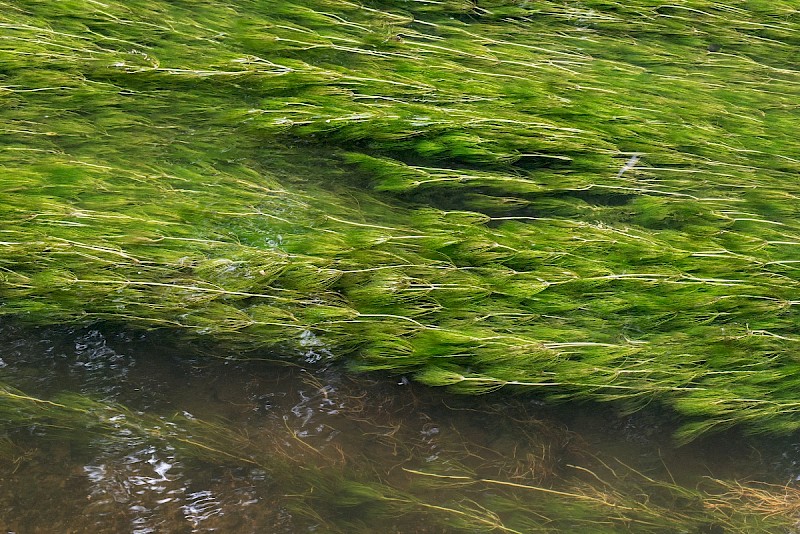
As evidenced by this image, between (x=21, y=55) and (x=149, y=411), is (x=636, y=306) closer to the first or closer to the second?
(x=149, y=411)

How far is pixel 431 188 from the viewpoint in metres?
3.15

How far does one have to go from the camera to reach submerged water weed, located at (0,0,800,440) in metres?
2.72

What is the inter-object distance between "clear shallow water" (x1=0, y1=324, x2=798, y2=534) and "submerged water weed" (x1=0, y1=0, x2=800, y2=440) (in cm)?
13

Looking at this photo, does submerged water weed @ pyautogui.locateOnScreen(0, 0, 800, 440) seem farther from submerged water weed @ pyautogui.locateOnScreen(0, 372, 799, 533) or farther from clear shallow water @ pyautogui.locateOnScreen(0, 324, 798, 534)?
submerged water weed @ pyautogui.locateOnScreen(0, 372, 799, 533)

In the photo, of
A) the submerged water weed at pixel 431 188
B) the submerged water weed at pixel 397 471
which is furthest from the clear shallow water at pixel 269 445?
the submerged water weed at pixel 431 188

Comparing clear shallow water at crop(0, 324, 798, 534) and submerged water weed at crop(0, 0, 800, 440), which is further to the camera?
submerged water weed at crop(0, 0, 800, 440)

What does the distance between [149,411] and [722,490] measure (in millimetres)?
2434

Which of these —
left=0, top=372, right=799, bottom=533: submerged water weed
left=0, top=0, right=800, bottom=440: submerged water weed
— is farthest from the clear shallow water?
left=0, top=0, right=800, bottom=440: submerged water weed

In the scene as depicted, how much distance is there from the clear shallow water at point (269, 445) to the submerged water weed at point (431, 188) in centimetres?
13

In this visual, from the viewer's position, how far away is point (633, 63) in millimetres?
3506

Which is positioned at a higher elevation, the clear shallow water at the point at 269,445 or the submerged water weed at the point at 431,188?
the submerged water weed at the point at 431,188

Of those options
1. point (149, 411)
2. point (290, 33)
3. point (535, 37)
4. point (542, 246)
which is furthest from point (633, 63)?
point (149, 411)

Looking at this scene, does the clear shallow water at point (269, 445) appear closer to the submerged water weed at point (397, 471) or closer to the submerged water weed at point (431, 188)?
the submerged water weed at point (397, 471)

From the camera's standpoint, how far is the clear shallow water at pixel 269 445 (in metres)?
2.51
